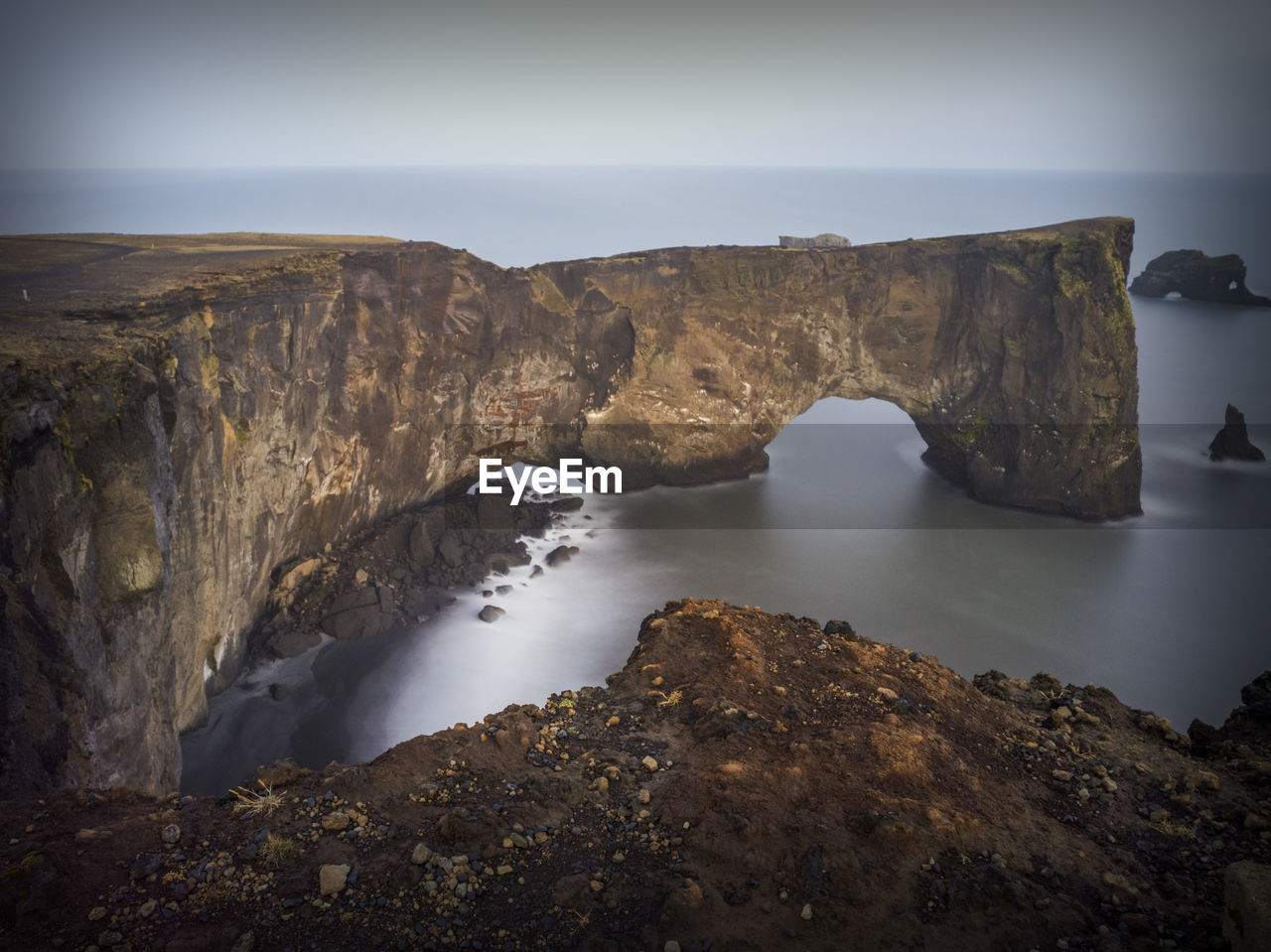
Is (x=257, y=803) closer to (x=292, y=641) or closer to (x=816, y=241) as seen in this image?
(x=292, y=641)

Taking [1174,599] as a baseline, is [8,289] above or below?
above

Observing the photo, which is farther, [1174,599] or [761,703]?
[1174,599]

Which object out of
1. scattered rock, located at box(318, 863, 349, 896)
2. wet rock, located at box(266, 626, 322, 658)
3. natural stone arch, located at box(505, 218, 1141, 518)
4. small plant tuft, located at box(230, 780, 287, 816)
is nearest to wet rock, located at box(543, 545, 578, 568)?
natural stone arch, located at box(505, 218, 1141, 518)

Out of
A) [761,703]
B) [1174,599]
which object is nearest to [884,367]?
[1174,599]

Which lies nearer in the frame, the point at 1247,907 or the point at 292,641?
the point at 1247,907

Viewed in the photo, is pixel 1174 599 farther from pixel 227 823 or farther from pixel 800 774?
pixel 227 823

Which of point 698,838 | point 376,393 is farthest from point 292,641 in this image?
point 698,838

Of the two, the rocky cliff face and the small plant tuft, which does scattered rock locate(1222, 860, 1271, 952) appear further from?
the rocky cliff face
